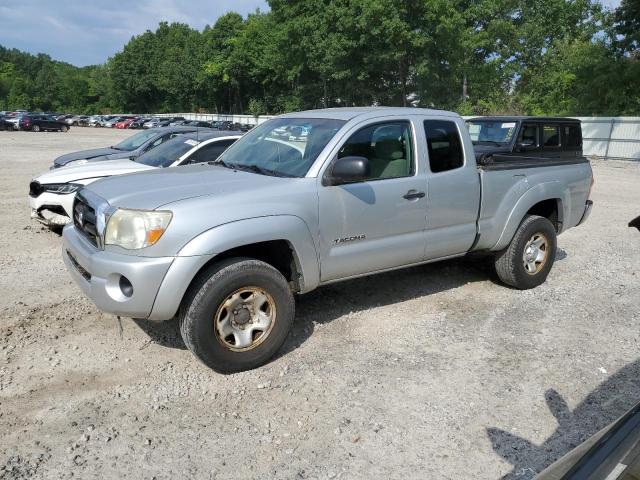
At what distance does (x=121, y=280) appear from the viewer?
3.57m

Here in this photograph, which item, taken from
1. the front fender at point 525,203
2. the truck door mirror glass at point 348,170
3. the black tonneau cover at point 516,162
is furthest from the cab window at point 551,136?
the truck door mirror glass at point 348,170

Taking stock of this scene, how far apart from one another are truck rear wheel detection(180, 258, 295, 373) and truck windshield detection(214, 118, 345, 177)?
913 millimetres

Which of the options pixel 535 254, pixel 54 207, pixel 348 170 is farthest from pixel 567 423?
pixel 54 207

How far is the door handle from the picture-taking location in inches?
179

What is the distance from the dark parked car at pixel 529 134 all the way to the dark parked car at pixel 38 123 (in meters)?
44.0

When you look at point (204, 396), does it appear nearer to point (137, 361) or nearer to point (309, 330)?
point (137, 361)

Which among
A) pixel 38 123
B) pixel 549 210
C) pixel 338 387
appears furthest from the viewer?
pixel 38 123

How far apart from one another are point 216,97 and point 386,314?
81.8m

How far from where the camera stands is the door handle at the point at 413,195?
14.9ft

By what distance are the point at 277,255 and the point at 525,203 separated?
2.80 metres

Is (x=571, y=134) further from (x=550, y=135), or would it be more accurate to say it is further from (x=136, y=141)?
(x=136, y=141)

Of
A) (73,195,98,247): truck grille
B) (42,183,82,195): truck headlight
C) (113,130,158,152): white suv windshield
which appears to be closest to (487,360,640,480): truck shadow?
(73,195,98,247): truck grille

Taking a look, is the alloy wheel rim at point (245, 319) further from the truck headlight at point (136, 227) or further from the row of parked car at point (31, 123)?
the row of parked car at point (31, 123)

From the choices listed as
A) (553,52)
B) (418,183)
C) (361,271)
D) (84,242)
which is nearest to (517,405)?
(361,271)
